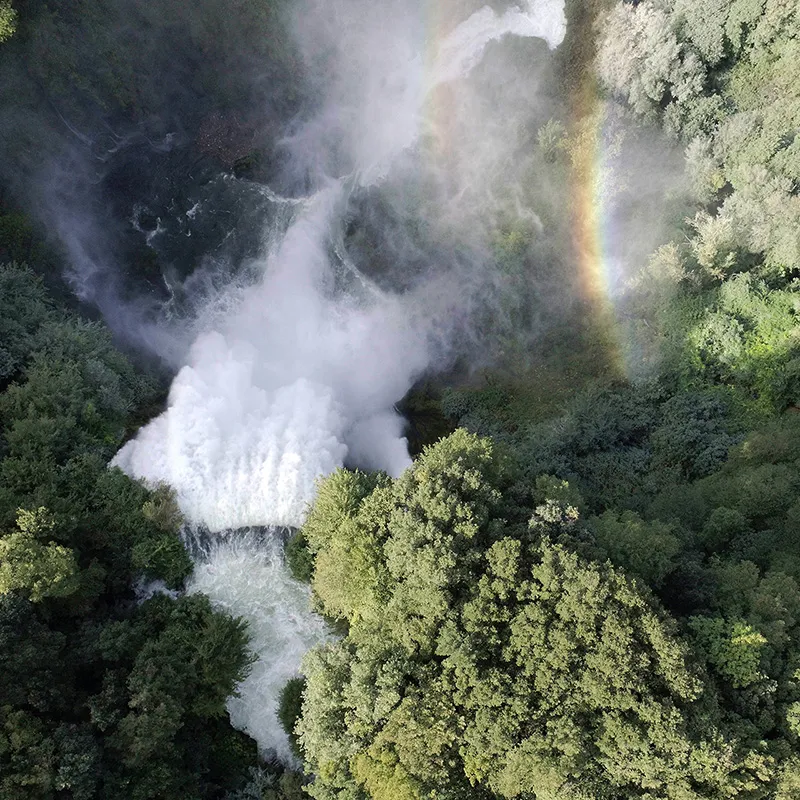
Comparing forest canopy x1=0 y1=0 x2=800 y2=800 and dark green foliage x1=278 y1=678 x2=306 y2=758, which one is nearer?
forest canopy x1=0 y1=0 x2=800 y2=800

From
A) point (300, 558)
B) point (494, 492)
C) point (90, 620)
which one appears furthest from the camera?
point (300, 558)

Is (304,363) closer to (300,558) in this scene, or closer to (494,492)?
(300,558)

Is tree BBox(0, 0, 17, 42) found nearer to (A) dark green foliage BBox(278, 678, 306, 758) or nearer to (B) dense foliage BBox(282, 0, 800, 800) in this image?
(B) dense foliage BBox(282, 0, 800, 800)

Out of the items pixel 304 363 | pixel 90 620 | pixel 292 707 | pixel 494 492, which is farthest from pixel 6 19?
pixel 292 707

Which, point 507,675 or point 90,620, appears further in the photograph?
point 90,620

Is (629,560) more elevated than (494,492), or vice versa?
(494,492)

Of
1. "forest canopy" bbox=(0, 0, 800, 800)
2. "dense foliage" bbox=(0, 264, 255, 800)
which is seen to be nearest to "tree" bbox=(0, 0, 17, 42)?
"forest canopy" bbox=(0, 0, 800, 800)

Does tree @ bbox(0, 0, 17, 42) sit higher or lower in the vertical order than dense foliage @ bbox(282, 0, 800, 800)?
higher

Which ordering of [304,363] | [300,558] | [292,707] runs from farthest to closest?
[304,363] → [300,558] → [292,707]
